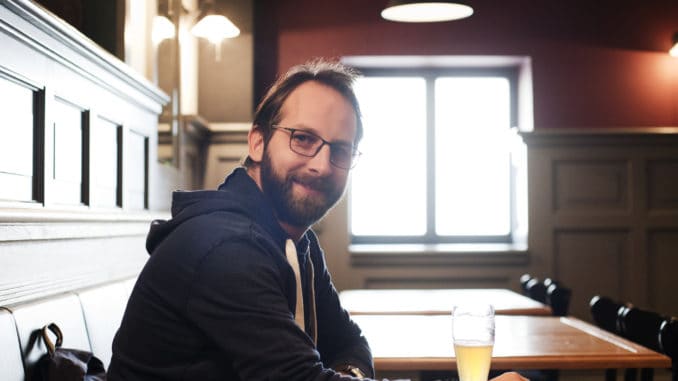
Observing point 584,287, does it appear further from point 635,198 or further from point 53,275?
point 53,275

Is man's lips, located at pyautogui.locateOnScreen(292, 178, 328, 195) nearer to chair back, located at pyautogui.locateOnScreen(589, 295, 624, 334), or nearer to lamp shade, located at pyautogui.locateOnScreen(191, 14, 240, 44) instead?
chair back, located at pyautogui.locateOnScreen(589, 295, 624, 334)

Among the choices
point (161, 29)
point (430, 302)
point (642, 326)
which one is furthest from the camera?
point (161, 29)

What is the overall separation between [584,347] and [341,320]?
0.78 metres

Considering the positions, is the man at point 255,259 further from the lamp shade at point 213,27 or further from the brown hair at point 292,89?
the lamp shade at point 213,27

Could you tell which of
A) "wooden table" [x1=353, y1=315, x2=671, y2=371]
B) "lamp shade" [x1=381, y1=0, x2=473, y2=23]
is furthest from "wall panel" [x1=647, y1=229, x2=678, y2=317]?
"wooden table" [x1=353, y1=315, x2=671, y2=371]

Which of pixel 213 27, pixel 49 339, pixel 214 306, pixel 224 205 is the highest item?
pixel 213 27

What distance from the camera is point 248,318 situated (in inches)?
52.7

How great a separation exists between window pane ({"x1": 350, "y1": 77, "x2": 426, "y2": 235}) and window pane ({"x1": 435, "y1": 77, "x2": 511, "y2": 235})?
141 millimetres

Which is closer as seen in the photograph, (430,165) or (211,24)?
(211,24)

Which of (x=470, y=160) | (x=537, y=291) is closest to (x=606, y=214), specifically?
(x=470, y=160)

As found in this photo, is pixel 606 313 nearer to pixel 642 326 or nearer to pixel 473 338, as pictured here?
pixel 642 326

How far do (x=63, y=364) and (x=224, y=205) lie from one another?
0.47 meters

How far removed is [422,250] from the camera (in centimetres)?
587

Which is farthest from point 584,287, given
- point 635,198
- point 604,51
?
point 604,51
